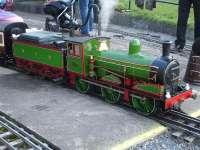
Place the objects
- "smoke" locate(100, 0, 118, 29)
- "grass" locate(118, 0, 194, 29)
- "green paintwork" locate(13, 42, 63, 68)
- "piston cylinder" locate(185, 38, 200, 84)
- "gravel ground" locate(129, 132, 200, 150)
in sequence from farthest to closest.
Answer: "smoke" locate(100, 0, 118, 29)
"grass" locate(118, 0, 194, 29)
"piston cylinder" locate(185, 38, 200, 84)
"green paintwork" locate(13, 42, 63, 68)
"gravel ground" locate(129, 132, 200, 150)

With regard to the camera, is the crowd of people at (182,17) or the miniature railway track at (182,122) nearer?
the miniature railway track at (182,122)

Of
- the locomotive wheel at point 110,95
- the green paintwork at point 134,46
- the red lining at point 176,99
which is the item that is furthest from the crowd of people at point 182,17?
the red lining at point 176,99

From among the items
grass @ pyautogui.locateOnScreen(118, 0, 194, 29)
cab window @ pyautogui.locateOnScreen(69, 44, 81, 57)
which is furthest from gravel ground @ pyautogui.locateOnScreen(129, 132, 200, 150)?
grass @ pyautogui.locateOnScreen(118, 0, 194, 29)

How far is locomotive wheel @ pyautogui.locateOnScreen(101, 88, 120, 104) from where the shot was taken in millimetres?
9588

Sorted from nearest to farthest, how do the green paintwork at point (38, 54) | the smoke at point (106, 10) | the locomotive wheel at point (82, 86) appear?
1. the locomotive wheel at point (82, 86)
2. the green paintwork at point (38, 54)
3. the smoke at point (106, 10)

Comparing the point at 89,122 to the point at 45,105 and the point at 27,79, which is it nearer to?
the point at 45,105

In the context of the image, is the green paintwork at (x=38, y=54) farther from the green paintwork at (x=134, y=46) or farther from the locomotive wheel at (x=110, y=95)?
the green paintwork at (x=134, y=46)

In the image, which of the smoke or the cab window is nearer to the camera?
the cab window

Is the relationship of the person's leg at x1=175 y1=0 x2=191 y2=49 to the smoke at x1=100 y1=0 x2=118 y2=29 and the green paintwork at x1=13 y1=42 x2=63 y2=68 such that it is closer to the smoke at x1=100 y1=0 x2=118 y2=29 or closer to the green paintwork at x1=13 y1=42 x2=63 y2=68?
the green paintwork at x1=13 y1=42 x2=63 y2=68

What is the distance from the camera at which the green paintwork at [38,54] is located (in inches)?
421

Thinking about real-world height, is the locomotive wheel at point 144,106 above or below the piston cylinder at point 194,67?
below

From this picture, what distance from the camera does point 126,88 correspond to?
9.32 metres

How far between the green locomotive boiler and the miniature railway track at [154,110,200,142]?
0.19m

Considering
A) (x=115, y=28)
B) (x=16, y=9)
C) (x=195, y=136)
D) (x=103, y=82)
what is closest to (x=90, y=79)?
(x=103, y=82)
